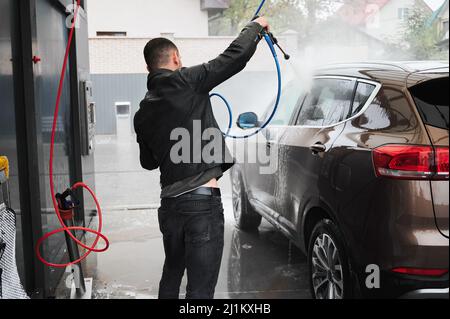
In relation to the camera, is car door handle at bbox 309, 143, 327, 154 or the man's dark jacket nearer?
the man's dark jacket

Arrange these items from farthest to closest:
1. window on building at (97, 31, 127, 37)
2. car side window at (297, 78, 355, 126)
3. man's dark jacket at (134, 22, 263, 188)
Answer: window on building at (97, 31, 127, 37) → car side window at (297, 78, 355, 126) → man's dark jacket at (134, 22, 263, 188)

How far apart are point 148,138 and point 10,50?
1.34 meters

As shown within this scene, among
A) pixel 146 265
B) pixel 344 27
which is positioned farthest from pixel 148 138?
pixel 344 27

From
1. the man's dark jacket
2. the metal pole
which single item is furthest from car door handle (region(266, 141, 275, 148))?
the metal pole

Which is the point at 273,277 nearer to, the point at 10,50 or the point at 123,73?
the point at 10,50

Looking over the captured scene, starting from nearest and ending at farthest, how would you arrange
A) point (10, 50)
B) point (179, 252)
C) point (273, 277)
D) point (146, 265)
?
point (179, 252) < point (10, 50) < point (273, 277) < point (146, 265)

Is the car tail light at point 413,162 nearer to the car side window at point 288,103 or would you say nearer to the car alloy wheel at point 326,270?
the car alloy wheel at point 326,270

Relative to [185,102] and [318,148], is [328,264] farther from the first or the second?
[185,102]

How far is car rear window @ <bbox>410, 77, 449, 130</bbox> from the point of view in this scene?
289cm

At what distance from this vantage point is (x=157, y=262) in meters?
5.21

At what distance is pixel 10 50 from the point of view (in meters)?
3.70

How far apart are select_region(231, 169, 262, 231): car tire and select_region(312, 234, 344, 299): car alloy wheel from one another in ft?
7.19

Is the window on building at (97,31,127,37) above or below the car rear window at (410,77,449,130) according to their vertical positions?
above

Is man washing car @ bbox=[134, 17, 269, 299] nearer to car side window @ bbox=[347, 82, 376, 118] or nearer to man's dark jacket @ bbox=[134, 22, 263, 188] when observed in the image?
man's dark jacket @ bbox=[134, 22, 263, 188]
